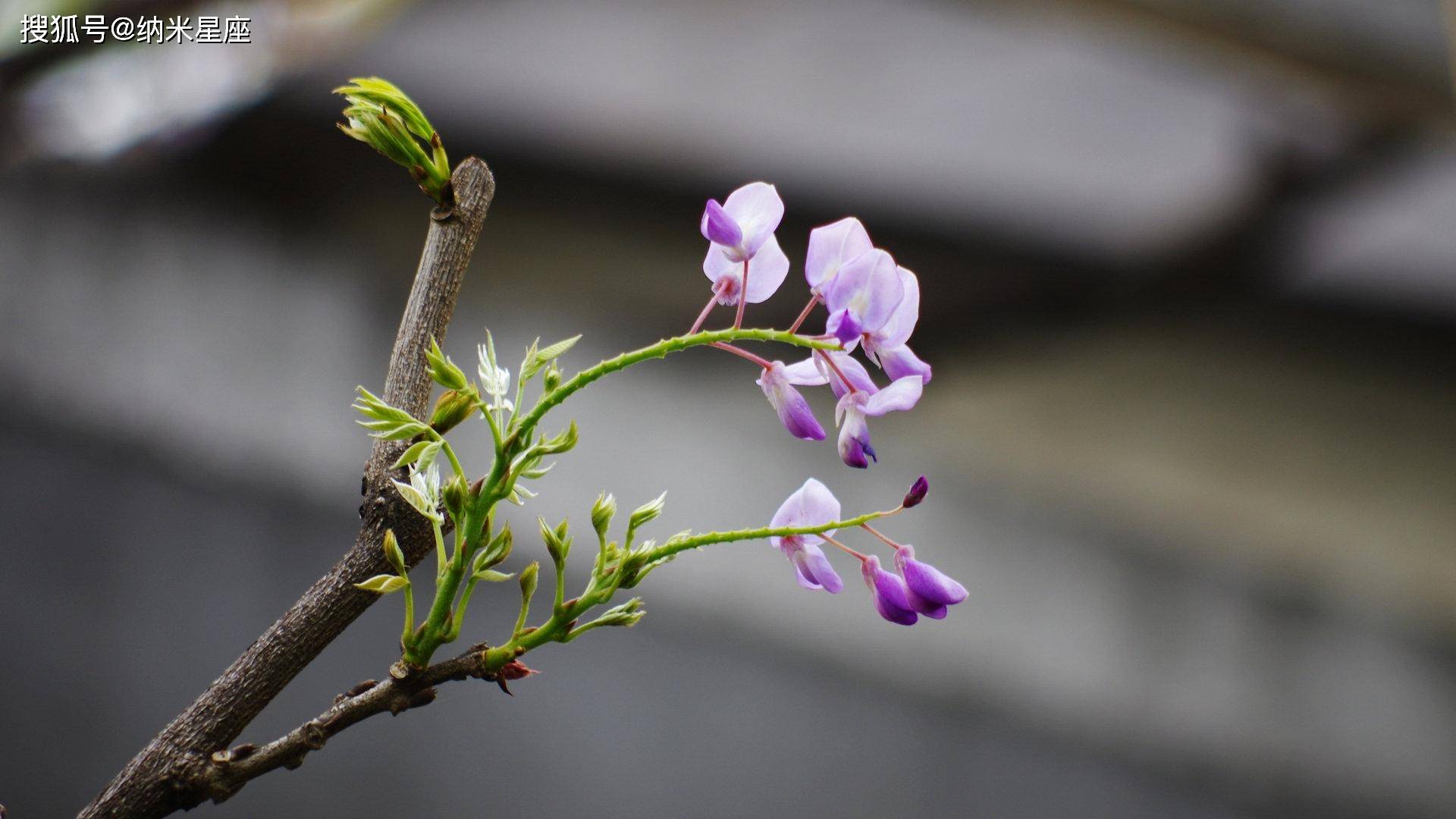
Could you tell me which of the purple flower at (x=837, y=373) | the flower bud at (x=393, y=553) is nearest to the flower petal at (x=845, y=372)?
the purple flower at (x=837, y=373)

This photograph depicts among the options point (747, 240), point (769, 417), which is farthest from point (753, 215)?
point (769, 417)

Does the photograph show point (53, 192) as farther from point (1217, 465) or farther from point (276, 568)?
point (1217, 465)

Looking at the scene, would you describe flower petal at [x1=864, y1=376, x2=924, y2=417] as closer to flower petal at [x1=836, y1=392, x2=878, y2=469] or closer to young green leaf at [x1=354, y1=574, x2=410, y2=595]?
flower petal at [x1=836, y1=392, x2=878, y2=469]

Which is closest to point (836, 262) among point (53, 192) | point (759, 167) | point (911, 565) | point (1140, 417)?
point (911, 565)

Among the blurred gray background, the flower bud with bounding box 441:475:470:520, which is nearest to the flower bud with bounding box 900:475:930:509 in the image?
the flower bud with bounding box 441:475:470:520

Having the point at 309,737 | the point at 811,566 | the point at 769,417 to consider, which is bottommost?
the point at 309,737

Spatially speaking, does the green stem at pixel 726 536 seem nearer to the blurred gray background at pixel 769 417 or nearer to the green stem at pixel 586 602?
the green stem at pixel 586 602

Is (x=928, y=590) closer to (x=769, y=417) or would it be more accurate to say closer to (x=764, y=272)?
(x=764, y=272)
